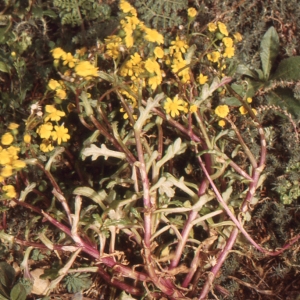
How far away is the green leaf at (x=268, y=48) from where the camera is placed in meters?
2.59

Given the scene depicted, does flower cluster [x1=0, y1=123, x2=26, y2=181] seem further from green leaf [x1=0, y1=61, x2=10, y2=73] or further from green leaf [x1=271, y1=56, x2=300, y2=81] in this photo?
green leaf [x1=271, y1=56, x2=300, y2=81]

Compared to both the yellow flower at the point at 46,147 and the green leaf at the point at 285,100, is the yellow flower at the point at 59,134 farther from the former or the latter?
the green leaf at the point at 285,100

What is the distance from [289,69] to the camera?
254 centimetres

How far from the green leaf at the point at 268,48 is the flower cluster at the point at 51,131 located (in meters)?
1.05

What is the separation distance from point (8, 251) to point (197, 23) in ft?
4.43

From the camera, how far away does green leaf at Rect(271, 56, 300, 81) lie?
2.52 m

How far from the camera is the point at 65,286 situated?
2.41 m

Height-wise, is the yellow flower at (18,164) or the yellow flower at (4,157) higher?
the yellow flower at (4,157)

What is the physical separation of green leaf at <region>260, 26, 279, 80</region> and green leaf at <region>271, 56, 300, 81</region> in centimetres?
5

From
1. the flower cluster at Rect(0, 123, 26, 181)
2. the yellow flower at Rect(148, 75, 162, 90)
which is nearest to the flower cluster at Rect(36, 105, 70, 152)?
the flower cluster at Rect(0, 123, 26, 181)

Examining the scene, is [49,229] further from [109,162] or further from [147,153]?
[147,153]

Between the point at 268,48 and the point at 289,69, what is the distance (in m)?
0.15

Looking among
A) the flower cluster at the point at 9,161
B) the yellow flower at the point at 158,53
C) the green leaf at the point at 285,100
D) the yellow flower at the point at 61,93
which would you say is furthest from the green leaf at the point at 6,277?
the green leaf at the point at 285,100

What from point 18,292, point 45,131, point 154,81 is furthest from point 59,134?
point 18,292
